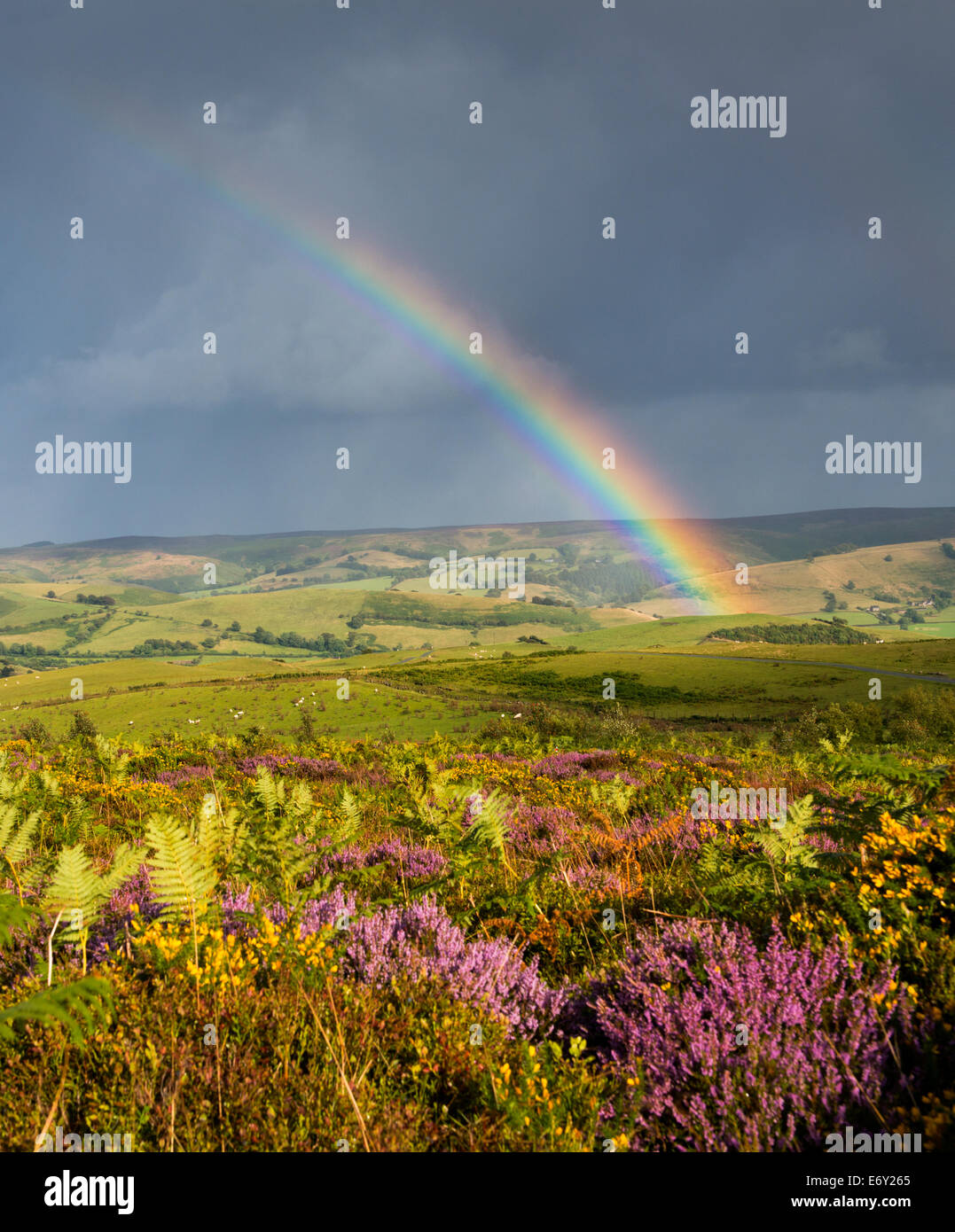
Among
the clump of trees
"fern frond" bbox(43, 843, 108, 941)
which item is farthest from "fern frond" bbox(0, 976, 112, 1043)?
the clump of trees

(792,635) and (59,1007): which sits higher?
(792,635)

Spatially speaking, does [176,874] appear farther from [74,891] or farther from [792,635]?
[792,635]

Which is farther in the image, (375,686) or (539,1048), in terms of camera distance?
(375,686)

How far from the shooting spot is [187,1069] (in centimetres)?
284

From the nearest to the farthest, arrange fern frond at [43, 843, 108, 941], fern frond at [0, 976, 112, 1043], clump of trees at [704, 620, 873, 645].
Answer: fern frond at [0, 976, 112, 1043]
fern frond at [43, 843, 108, 941]
clump of trees at [704, 620, 873, 645]

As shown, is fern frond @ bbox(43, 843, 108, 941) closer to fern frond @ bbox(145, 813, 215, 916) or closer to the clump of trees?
fern frond @ bbox(145, 813, 215, 916)

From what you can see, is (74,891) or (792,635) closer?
(74,891)

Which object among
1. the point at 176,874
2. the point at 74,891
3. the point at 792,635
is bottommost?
the point at 74,891

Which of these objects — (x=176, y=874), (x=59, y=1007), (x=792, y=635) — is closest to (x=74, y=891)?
(x=176, y=874)

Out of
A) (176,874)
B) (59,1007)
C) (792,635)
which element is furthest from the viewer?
(792,635)

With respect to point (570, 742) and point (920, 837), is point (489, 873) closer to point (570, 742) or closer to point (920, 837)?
point (920, 837)

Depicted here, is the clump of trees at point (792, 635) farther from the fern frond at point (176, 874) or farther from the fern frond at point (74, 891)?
the fern frond at point (74, 891)

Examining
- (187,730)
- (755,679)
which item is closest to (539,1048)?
(187,730)
